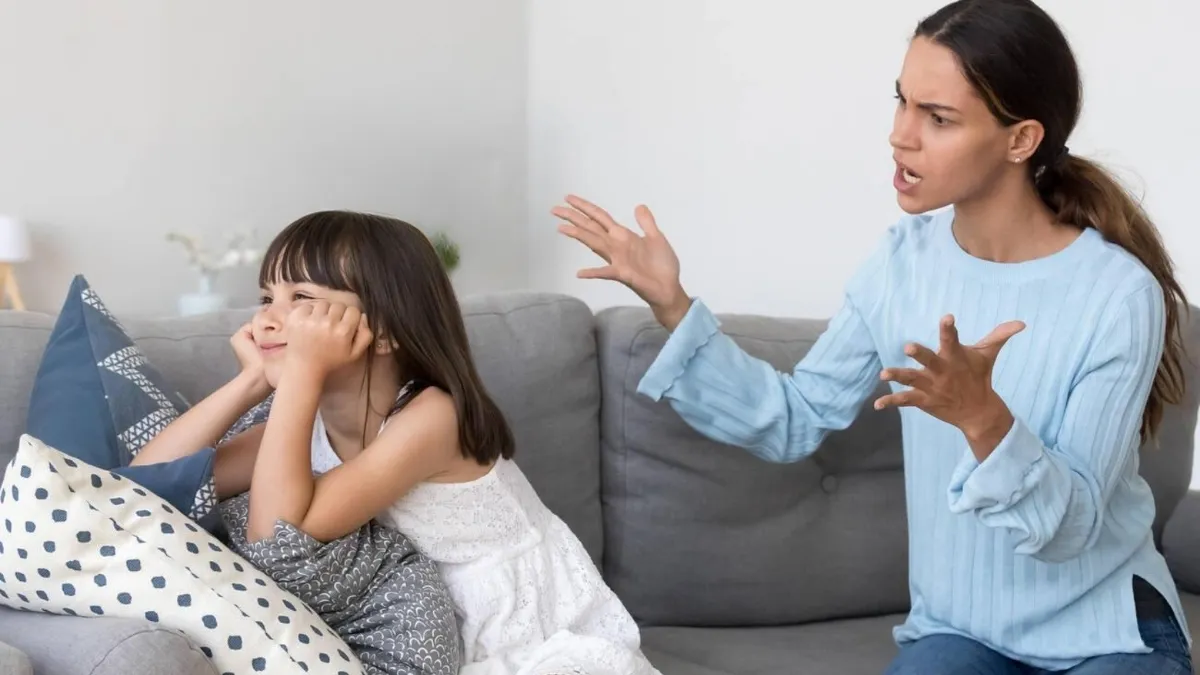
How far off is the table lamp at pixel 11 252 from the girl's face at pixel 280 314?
235 centimetres

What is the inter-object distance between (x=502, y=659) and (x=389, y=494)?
24 centimetres

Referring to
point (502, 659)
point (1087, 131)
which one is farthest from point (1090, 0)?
point (502, 659)

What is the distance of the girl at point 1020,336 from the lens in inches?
58.8

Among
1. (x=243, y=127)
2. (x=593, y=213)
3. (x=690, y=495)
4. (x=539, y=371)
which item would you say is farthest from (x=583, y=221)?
(x=243, y=127)

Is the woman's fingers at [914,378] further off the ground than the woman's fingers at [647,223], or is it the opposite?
the woman's fingers at [647,223]

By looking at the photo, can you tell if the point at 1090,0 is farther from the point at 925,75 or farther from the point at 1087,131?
the point at 925,75

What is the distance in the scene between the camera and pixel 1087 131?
2.82 metres

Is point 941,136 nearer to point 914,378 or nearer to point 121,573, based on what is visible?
point 914,378

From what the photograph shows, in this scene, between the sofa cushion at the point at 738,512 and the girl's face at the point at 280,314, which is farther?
the sofa cushion at the point at 738,512

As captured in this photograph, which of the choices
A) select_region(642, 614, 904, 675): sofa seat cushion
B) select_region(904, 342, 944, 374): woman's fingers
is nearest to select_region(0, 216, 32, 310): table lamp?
select_region(642, 614, 904, 675): sofa seat cushion

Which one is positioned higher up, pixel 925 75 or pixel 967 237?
pixel 925 75

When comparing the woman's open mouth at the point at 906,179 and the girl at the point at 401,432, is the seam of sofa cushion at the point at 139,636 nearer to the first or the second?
the girl at the point at 401,432

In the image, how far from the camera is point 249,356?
159cm

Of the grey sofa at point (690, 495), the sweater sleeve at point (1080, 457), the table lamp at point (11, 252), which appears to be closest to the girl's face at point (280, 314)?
the grey sofa at point (690, 495)
